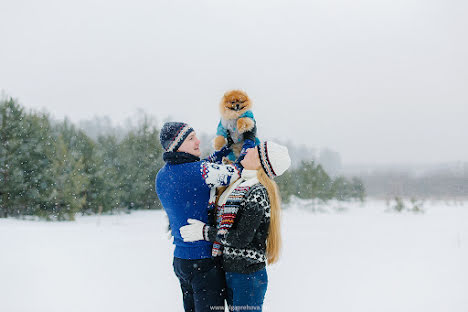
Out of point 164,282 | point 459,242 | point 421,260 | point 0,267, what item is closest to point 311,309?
point 164,282

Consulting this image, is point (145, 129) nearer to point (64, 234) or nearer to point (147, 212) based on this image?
point (147, 212)

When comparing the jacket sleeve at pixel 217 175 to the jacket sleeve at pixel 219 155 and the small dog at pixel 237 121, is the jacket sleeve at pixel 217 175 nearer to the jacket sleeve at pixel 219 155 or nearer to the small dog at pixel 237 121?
the small dog at pixel 237 121

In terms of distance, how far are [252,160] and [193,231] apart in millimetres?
556

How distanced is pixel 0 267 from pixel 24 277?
Answer: 632 millimetres

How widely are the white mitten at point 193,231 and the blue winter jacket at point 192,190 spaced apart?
0.05 m

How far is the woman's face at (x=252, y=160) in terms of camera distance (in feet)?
7.31

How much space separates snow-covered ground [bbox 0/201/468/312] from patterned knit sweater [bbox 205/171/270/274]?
3.37 meters

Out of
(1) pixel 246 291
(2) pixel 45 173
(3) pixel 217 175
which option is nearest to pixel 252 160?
(3) pixel 217 175

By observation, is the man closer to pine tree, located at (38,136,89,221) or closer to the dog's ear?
the dog's ear

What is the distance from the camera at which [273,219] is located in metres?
2.25

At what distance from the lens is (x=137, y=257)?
319 inches

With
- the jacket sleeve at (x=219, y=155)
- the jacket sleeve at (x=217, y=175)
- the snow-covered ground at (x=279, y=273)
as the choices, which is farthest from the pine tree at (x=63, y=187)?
the jacket sleeve at (x=217, y=175)

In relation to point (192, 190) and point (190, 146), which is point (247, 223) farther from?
point (190, 146)

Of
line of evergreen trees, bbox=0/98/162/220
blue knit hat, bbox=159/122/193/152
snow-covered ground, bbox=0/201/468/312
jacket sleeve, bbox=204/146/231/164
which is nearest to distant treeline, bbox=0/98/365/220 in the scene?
line of evergreen trees, bbox=0/98/162/220
